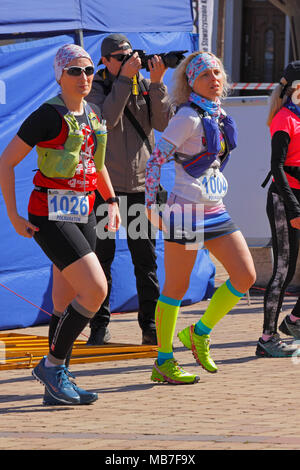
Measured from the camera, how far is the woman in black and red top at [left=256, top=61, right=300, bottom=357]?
742 centimetres

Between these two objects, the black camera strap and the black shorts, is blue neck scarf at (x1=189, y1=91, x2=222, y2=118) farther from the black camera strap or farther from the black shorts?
the black camera strap

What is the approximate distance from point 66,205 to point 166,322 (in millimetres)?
1138

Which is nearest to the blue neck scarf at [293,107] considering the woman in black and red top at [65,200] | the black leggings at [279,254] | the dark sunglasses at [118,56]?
the black leggings at [279,254]

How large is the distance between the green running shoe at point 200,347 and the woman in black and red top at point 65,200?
96cm

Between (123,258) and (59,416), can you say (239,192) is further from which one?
(59,416)

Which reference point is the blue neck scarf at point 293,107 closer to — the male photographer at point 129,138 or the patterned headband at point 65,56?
the male photographer at point 129,138

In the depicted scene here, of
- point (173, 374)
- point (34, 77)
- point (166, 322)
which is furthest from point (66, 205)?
point (34, 77)

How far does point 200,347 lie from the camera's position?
675 centimetres

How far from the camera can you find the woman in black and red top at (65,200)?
19.1 ft

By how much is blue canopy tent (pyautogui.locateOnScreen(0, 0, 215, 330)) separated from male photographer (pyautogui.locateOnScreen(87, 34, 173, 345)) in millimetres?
1180

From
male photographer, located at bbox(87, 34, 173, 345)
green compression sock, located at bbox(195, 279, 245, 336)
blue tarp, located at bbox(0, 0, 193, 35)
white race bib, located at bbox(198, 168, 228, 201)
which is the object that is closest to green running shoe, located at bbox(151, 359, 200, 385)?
green compression sock, located at bbox(195, 279, 245, 336)

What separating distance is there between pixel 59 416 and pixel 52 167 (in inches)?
51.1

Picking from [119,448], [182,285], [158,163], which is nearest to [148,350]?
[182,285]

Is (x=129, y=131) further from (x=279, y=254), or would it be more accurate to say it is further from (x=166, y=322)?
(x=166, y=322)
